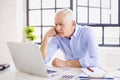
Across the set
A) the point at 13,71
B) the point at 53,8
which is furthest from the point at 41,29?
the point at 13,71

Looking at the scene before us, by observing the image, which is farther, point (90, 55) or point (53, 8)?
point (53, 8)

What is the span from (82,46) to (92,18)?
235cm

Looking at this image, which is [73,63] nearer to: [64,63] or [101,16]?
[64,63]

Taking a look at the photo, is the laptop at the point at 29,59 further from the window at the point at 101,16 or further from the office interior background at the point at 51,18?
the window at the point at 101,16

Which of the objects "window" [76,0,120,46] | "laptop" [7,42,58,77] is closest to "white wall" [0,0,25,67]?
"window" [76,0,120,46]

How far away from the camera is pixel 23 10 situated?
4.75 meters

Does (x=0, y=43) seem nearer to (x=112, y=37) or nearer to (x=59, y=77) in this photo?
(x=112, y=37)

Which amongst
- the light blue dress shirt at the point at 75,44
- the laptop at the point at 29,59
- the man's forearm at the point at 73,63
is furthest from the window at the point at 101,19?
the laptop at the point at 29,59

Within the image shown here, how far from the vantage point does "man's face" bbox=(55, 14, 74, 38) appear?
7.00ft

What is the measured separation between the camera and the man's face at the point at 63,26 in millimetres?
2135

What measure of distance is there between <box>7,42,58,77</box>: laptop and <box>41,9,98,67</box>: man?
587 millimetres

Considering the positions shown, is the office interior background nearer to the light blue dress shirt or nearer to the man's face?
the light blue dress shirt

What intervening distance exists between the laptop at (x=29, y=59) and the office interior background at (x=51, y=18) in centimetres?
263

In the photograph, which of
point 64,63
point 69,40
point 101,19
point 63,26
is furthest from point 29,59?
point 101,19
